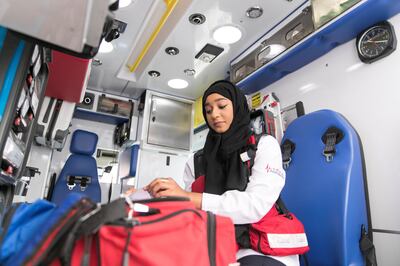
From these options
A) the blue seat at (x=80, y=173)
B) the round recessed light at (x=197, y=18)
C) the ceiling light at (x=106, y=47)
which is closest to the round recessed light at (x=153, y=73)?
the ceiling light at (x=106, y=47)

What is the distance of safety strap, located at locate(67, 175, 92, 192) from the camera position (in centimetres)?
376

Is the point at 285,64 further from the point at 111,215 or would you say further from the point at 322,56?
the point at 111,215

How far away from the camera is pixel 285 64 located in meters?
2.56

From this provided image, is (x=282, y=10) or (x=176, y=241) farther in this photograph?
(x=282, y=10)

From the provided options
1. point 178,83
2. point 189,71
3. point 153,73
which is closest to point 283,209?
point 189,71

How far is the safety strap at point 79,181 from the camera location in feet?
12.3

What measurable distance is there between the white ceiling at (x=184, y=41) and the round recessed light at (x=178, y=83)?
0.24ft

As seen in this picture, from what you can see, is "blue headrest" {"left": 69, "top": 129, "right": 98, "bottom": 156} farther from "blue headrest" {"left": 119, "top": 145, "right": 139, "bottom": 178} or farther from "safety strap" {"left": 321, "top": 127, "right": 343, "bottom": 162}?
"safety strap" {"left": 321, "top": 127, "right": 343, "bottom": 162}

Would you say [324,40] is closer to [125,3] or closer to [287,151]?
[287,151]

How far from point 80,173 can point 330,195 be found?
329 cm

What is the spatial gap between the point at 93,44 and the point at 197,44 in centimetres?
225

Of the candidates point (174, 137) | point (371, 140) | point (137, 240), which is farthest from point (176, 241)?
point (174, 137)

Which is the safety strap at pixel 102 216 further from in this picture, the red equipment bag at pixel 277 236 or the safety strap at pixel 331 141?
the safety strap at pixel 331 141

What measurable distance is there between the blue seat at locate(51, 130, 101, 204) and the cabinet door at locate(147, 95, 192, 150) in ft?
2.93
